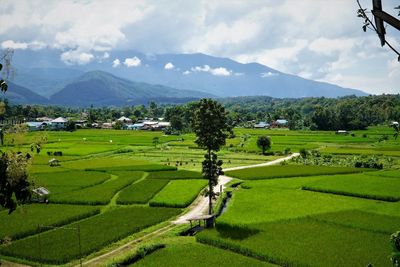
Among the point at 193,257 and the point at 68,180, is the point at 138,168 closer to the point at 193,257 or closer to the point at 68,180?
the point at 68,180

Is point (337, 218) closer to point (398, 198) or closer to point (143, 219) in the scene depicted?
point (398, 198)

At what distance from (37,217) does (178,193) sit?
1528 cm

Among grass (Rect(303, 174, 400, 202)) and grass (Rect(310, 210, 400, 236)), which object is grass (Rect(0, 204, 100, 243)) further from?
grass (Rect(303, 174, 400, 202))

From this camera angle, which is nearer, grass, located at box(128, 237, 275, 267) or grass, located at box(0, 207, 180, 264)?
grass, located at box(128, 237, 275, 267)

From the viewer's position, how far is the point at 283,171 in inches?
2296

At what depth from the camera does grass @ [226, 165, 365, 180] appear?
Result: 55094mm

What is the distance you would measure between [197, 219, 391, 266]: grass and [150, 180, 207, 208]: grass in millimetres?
10558

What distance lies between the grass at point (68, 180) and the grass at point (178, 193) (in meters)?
9.78

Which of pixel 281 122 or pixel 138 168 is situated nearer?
pixel 138 168

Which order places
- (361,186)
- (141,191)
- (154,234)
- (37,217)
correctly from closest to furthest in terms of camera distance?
(154,234)
(37,217)
(361,186)
(141,191)

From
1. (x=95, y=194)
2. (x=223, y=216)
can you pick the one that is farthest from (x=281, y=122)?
(x=223, y=216)

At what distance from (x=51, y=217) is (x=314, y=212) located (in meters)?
21.9

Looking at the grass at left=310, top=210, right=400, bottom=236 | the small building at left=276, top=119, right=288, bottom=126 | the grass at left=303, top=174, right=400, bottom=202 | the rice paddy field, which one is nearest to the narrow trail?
the rice paddy field

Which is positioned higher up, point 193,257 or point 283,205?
point 283,205
